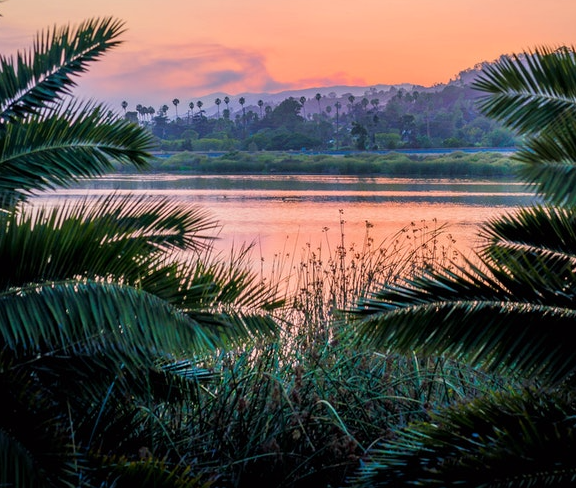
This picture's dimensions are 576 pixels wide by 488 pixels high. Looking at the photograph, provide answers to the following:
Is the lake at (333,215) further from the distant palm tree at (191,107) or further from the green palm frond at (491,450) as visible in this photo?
the distant palm tree at (191,107)

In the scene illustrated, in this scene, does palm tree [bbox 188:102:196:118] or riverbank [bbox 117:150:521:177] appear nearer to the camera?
riverbank [bbox 117:150:521:177]

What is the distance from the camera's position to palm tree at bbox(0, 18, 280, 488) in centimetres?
331

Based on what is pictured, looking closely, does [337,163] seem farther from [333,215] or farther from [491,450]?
[491,450]

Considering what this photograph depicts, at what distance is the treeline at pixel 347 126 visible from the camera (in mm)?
45625

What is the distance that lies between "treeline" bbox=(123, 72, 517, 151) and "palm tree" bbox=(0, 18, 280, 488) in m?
36.6

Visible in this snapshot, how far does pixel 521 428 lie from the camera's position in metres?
3.28

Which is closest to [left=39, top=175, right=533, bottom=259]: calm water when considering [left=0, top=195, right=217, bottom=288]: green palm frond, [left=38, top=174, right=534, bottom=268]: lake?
[left=38, top=174, right=534, bottom=268]: lake

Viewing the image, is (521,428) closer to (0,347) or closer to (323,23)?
(0,347)

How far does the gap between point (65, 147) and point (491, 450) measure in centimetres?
360

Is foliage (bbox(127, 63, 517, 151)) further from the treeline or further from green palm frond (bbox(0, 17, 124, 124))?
green palm frond (bbox(0, 17, 124, 124))

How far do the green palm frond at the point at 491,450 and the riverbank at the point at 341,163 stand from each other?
40783 millimetres

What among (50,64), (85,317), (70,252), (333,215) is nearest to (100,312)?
(85,317)

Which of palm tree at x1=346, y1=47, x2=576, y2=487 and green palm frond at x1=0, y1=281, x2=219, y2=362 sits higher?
green palm frond at x1=0, y1=281, x2=219, y2=362

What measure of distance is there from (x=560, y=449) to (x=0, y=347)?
2448 millimetres
